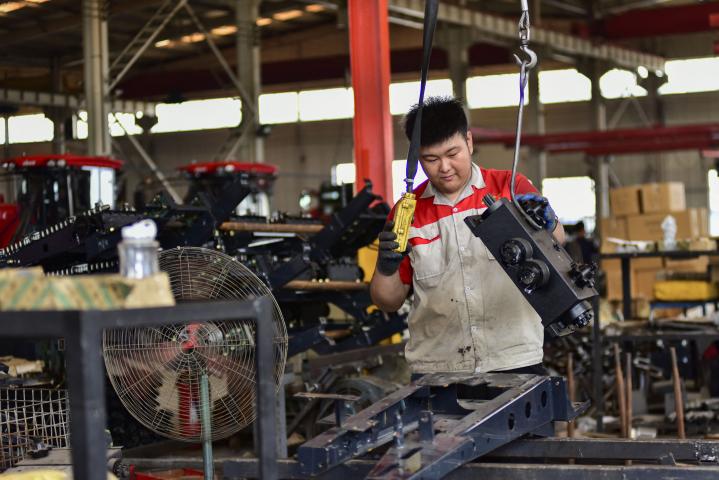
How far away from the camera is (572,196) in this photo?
1767 cm

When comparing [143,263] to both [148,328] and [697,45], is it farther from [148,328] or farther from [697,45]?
[697,45]

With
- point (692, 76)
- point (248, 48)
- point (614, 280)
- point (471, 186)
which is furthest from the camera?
point (692, 76)

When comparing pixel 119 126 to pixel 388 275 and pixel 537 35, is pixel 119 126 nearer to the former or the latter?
pixel 537 35

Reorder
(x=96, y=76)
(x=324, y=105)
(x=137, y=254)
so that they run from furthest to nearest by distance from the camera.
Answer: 1. (x=324, y=105)
2. (x=96, y=76)
3. (x=137, y=254)

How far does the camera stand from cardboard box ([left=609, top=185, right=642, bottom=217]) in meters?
10.1

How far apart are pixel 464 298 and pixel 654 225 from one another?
851 centimetres

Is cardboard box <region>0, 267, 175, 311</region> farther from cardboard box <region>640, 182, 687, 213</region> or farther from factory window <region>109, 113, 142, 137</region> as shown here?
factory window <region>109, 113, 142, 137</region>

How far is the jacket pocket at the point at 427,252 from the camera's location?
238 cm

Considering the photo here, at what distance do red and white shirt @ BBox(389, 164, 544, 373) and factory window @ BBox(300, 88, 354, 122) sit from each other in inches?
615

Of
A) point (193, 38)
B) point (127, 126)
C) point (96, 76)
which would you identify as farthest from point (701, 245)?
point (127, 126)

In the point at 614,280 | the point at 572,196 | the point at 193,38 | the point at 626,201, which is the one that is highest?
the point at 193,38

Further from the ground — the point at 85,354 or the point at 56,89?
the point at 56,89

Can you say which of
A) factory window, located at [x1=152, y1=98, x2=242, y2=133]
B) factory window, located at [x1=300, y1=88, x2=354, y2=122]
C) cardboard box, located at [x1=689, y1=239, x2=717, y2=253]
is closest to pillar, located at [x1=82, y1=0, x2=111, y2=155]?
cardboard box, located at [x1=689, y1=239, x2=717, y2=253]

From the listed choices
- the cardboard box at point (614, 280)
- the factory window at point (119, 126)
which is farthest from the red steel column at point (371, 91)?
the factory window at point (119, 126)
